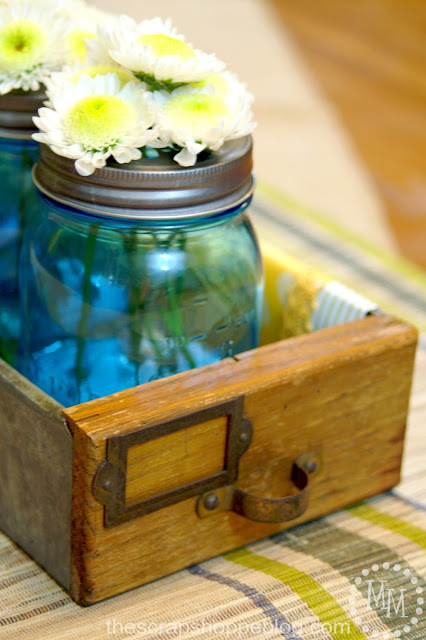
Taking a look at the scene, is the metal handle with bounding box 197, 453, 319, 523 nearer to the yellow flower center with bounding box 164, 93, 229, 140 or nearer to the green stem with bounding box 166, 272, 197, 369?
the green stem with bounding box 166, 272, 197, 369

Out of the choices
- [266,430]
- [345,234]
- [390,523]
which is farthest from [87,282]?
[345,234]

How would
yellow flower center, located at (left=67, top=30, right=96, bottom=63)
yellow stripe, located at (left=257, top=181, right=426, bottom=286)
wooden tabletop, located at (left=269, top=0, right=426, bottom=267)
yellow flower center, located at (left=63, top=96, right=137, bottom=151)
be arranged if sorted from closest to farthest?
yellow flower center, located at (left=63, top=96, right=137, bottom=151), yellow flower center, located at (left=67, top=30, right=96, bottom=63), yellow stripe, located at (left=257, top=181, right=426, bottom=286), wooden tabletop, located at (left=269, top=0, right=426, bottom=267)

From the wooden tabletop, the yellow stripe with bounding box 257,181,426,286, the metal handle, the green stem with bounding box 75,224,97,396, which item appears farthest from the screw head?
the wooden tabletop

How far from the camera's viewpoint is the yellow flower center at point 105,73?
20.4 inches

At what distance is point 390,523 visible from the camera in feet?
1.97

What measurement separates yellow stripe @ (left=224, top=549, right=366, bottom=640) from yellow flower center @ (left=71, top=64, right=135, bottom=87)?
0.28 meters

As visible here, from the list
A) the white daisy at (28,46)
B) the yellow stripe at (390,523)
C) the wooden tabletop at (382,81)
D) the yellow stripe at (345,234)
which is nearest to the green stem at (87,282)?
the white daisy at (28,46)

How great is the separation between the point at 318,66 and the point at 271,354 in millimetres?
1517

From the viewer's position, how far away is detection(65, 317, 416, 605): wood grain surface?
1.60ft

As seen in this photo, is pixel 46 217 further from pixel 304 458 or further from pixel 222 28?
pixel 222 28

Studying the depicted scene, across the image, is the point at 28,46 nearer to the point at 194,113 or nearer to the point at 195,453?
the point at 194,113

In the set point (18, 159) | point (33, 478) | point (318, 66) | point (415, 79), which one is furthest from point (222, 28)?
point (33, 478)

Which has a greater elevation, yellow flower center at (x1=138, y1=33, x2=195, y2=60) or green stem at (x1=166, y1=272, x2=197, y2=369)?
yellow flower center at (x1=138, y1=33, x2=195, y2=60)

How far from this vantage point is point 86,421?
1.56 feet
